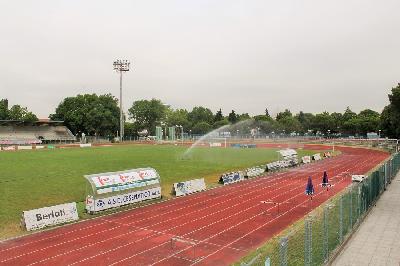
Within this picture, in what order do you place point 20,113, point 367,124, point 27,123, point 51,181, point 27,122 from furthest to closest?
point 367,124
point 20,113
point 27,123
point 27,122
point 51,181

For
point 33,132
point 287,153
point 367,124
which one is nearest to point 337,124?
point 367,124

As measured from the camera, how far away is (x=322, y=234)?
14422mm

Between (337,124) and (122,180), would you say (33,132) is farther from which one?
(337,124)

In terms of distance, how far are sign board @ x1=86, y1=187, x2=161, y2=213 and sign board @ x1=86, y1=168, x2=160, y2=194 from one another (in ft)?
1.52

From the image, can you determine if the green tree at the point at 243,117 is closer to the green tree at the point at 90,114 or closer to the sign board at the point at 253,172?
the green tree at the point at 90,114

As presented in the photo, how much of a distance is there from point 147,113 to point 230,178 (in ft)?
405

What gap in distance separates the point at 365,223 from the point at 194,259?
9178mm

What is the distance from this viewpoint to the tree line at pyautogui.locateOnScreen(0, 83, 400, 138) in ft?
380

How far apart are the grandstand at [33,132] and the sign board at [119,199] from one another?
8097 cm

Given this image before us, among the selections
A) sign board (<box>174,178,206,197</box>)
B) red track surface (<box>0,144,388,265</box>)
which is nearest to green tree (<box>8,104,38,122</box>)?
sign board (<box>174,178,206,197</box>)

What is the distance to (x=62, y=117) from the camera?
12012cm

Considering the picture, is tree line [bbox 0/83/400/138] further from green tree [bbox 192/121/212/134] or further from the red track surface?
the red track surface

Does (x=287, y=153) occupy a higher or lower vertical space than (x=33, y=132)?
lower

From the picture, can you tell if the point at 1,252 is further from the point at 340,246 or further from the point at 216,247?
the point at 340,246
